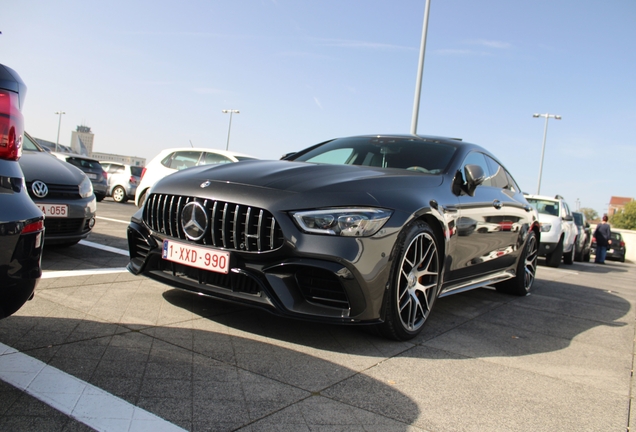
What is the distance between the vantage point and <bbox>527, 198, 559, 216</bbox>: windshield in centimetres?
1212

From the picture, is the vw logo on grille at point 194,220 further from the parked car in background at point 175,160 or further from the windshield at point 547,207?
the windshield at point 547,207

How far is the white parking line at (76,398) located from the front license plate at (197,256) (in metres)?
1.03

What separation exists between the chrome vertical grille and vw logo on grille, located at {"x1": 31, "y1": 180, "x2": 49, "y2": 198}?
6.82 feet

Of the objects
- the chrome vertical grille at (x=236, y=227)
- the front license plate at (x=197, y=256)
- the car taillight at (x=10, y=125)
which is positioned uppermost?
the car taillight at (x=10, y=125)

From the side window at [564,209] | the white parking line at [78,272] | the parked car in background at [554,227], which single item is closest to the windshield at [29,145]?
the white parking line at [78,272]

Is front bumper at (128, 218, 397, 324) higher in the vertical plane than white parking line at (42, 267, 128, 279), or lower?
higher

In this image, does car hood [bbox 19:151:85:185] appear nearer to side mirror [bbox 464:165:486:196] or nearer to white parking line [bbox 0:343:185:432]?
white parking line [bbox 0:343:185:432]

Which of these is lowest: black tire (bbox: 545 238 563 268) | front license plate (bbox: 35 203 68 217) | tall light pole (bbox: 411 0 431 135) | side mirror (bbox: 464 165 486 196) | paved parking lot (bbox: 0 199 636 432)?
paved parking lot (bbox: 0 199 636 432)

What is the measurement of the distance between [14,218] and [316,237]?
1522mm

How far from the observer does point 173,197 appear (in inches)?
139

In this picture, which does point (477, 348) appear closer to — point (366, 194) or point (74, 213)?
point (366, 194)

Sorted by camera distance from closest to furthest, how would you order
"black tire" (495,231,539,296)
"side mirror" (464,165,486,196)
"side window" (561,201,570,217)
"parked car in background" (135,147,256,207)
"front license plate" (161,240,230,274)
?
"front license plate" (161,240,230,274) → "side mirror" (464,165,486,196) → "black tire" (495,231,539,296) → "parked car in background" (135,147,256,207) → "side window" (561,201,570,217)

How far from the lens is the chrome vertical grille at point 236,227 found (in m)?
3.11

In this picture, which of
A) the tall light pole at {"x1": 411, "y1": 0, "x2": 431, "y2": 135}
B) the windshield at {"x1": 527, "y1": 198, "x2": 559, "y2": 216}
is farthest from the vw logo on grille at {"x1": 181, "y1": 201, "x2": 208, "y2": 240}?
the windshield at {"x1": 527, "y1": 198, "x2": 559, "y2": 216}
